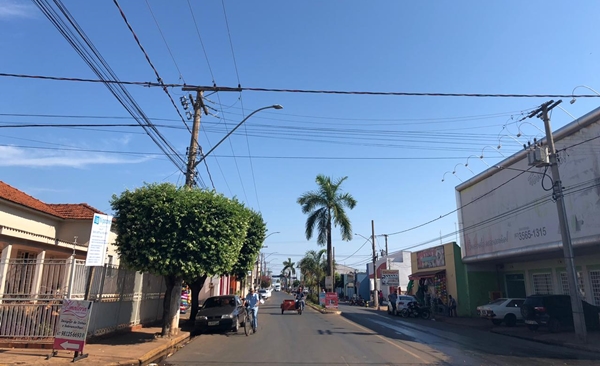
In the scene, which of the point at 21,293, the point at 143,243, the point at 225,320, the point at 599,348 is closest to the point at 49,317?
the point at 21,293

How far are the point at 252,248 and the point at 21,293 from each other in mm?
11271

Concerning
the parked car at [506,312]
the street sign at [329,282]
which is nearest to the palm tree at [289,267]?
the street sign at [329,282]

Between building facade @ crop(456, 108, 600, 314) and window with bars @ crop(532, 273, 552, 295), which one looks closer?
building facade @ crop(456, 108, 600, 314)

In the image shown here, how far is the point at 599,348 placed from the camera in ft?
48.9

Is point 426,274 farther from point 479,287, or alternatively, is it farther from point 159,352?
point 159,352

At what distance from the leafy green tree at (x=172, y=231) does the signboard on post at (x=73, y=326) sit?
9.81 ft

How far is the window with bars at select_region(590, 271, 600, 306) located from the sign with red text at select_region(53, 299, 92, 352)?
901 inches

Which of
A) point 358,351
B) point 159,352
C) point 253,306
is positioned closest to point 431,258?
point 253,306

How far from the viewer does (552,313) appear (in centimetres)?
2041

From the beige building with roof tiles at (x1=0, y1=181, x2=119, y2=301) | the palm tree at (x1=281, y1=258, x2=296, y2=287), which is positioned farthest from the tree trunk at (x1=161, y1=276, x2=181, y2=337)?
the palm tree at (x1=281, y1=258, x2=296, y2=287)

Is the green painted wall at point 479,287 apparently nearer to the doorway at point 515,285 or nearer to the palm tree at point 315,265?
the doorway at point 515,285

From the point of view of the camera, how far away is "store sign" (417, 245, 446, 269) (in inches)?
1362

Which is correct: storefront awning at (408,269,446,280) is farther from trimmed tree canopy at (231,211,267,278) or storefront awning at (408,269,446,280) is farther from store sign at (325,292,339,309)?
trimmed tree canopy at (231,211,267,278)

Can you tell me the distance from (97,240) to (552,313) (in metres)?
19.7
